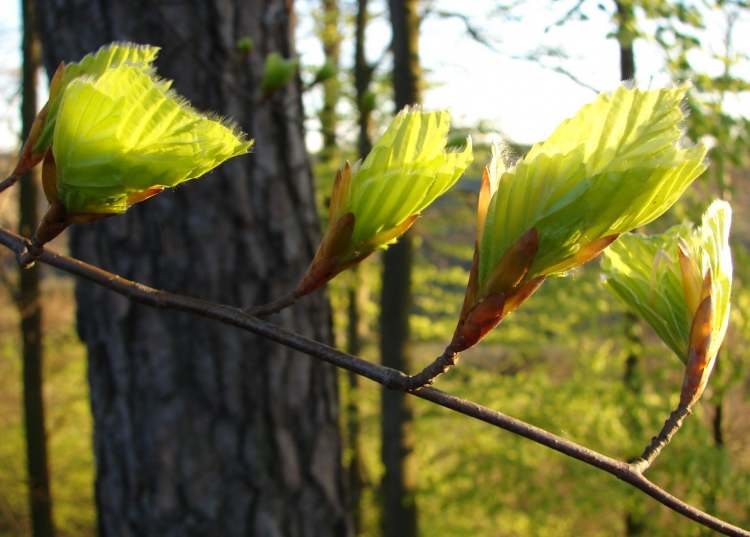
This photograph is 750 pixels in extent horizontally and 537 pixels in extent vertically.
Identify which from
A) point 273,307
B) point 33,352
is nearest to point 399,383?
point 273,307

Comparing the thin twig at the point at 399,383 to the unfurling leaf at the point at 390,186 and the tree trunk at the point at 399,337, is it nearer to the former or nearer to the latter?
the unfurling leaf at the point at 390,186

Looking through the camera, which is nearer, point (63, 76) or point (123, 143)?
point (123, 143)

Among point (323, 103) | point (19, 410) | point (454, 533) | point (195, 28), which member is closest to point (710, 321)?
point (195, 28)

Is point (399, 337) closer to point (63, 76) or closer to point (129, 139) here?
point (63, 76)

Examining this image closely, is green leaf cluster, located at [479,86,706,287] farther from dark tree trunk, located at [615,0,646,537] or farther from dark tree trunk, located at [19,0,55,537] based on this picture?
dark tree trunk, located at [19,0,55,537]

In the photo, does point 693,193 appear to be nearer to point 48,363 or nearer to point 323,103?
point 323,103

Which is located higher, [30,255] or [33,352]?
[30,255]

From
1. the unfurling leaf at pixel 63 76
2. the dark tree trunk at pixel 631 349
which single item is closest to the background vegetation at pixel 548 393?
the dark tree trunk at pixel 631 349
